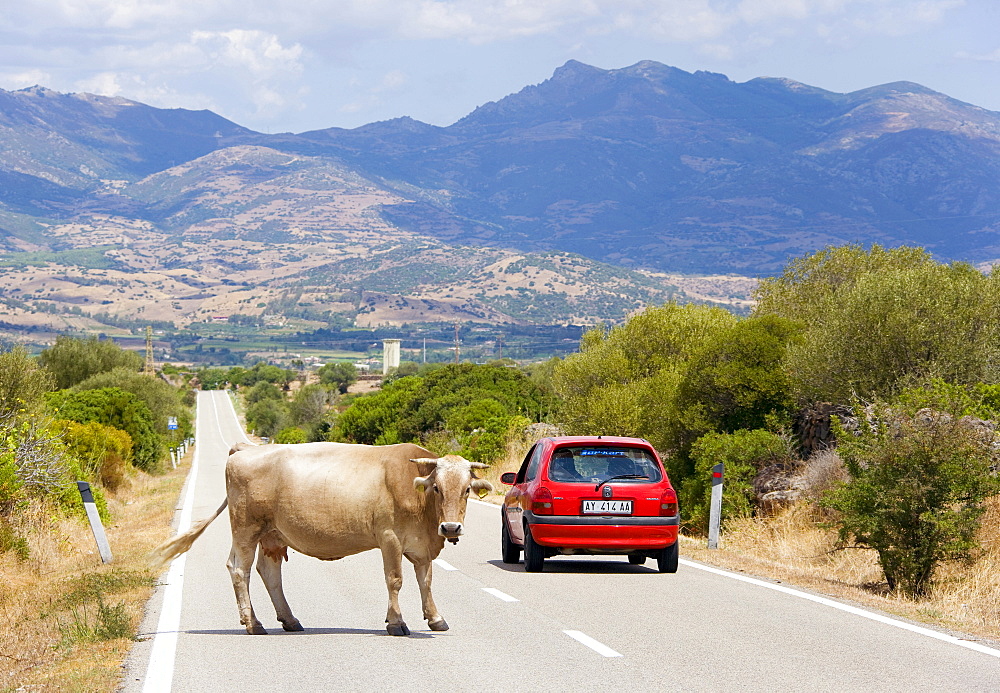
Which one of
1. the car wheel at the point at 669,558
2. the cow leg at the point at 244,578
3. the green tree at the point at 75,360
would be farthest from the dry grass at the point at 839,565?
the green tree at the point at 75,360

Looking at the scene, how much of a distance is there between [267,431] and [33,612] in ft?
403

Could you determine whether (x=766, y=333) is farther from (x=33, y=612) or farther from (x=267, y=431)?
(x=267, y=431)

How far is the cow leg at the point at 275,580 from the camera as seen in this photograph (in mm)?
10367

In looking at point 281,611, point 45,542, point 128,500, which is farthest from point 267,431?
point 281,611

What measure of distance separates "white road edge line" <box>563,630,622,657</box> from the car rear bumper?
4.23m

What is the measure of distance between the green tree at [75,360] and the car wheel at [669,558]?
232ft

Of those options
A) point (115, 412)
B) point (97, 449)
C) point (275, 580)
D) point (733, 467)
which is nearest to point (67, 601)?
point (275, 580)

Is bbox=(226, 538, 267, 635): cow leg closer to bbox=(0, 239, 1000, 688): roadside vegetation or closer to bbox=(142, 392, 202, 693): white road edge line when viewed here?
bbox=(142, 392, 202, 693): white road edge line

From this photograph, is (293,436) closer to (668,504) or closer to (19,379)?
(19,379)

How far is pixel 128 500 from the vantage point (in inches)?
1494

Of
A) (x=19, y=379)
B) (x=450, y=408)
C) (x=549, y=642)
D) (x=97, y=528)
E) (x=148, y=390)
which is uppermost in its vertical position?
(x=19, y=379)

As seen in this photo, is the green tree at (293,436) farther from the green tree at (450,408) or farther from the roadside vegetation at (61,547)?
the roadside vegetation at (61,547)

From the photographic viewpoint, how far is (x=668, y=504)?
1488 cm

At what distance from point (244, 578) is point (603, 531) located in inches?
222
